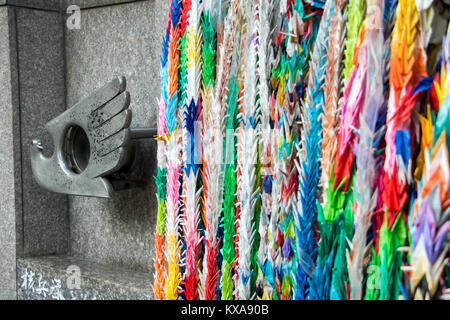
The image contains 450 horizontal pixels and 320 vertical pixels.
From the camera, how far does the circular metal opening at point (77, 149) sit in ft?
5.07

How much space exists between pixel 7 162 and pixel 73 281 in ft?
1.45

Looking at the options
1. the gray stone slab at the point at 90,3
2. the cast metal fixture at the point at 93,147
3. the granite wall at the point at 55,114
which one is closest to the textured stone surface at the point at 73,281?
the granite wall at the point at 55,114

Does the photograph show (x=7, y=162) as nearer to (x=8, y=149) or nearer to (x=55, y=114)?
(x=8, y=149)

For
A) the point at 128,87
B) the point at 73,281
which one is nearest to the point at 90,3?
the point at 128,87

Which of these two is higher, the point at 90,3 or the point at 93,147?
the point at 90,3

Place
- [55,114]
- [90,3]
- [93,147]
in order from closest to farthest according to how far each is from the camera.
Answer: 1. [93,147]
2. [90,3]
3. [55,114]

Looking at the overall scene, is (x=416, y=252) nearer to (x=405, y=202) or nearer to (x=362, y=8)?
(x=405, y=202)

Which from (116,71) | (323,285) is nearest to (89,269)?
(116,71)

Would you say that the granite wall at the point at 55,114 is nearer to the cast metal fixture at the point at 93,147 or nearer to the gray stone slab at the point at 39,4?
the gray stone slab at the point at 39,4

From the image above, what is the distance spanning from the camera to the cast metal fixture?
133 centimetres

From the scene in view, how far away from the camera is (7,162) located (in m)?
1.75

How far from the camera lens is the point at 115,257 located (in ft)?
5.39

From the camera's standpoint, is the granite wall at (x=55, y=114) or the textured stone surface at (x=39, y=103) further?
the textured stone surface at (x=39, y=103)

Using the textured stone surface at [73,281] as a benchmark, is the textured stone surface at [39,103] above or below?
above
